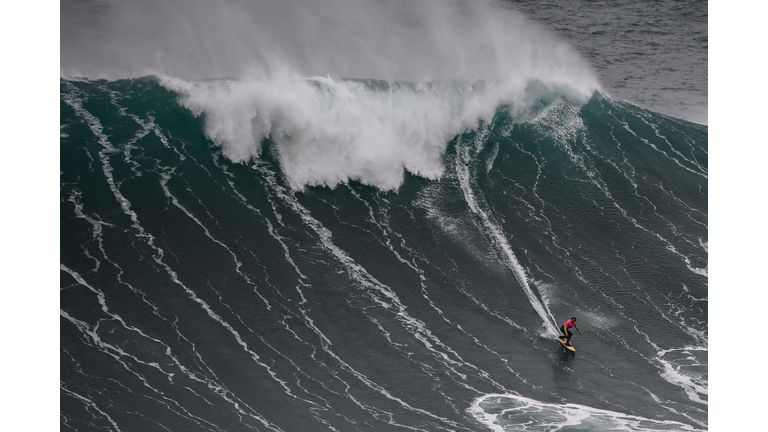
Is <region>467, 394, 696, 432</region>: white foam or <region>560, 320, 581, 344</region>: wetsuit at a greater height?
<region>560, 320, 581, 344</region>: wetsuit

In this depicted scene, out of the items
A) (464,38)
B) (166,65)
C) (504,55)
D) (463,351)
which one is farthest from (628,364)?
(166,65)

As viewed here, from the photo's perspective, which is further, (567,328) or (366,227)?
(366,227)

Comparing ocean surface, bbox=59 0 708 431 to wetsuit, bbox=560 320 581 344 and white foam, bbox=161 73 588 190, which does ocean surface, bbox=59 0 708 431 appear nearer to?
white foam, bbox=161 73 588 190

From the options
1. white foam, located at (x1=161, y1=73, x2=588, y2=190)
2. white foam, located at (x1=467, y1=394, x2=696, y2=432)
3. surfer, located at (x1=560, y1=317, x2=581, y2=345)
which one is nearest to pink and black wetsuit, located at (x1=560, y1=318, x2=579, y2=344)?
surfer, located at (x1=560, y1=317, x2=581, y2=345)

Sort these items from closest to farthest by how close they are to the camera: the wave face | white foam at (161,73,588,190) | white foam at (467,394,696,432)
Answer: white foam at (467,394,696,432) → the wave face → white foam at (161,73,588,190)

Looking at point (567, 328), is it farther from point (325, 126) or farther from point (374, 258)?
point (325, 126)

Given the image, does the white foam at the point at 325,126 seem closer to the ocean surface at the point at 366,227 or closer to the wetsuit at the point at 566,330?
the ocean surface at the point at 366,227

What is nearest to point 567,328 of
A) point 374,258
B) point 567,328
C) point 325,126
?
point 567,328
